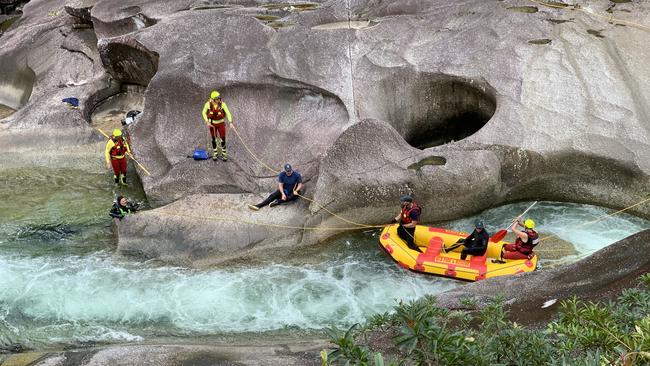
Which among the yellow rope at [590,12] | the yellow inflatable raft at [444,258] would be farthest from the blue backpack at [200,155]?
the yellow rope at [590,12]

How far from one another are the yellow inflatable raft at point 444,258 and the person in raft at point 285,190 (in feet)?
6.35

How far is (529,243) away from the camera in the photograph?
1095cm

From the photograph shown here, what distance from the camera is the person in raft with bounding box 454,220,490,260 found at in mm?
10945

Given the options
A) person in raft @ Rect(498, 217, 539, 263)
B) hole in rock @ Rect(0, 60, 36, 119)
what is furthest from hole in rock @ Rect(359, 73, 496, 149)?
hole in rock @ Rect(0, 60, 36, 119)

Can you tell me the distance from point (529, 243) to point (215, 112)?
685cm

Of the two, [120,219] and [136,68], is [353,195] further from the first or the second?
[136,68]

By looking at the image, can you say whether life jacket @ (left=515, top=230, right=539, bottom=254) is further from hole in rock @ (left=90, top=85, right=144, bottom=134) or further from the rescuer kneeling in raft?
hole in rock @ (left=90, top=85, right=144, bottom=134)

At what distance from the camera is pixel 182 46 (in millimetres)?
14953

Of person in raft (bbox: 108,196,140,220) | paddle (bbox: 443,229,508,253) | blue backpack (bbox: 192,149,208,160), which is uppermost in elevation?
blue backpack (bbox: 192,149,208,160)

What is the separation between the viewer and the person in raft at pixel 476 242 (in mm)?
10945

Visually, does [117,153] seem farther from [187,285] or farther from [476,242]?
[476,242]

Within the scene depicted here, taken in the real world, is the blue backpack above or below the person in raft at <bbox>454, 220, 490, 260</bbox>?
above

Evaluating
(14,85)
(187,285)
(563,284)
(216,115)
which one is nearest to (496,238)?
(563,284)

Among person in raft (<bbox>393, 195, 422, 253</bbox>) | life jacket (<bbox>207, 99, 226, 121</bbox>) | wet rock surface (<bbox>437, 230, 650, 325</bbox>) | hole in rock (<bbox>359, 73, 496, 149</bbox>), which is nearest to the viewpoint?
wet rock surface (<bbox>437, 230, 650, 325</bbox>)
